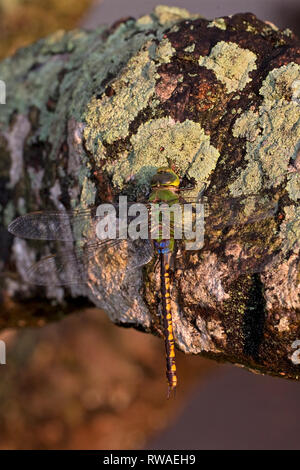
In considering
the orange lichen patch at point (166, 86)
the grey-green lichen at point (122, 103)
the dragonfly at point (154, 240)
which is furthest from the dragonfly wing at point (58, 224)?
the orange lichen patch at point (166, 86)

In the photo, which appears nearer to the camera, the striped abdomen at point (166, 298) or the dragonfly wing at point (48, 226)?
the striped abdomen at point (166, 298)

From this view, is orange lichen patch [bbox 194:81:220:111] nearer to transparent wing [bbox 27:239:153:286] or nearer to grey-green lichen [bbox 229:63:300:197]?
grey-green lichen [bbox 229:63:300:197]

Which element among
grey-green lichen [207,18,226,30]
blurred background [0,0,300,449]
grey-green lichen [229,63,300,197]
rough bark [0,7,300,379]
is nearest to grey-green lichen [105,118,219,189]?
rough bark [0,7,300,379]

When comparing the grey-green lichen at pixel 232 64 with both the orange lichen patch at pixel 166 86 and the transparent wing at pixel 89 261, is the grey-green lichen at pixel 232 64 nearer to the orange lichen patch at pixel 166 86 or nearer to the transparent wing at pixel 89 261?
the orange lichen patch at pixel 166 86

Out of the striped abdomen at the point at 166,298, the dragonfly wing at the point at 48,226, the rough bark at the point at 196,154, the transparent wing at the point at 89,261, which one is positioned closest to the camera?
the rough bark at the point at 196,154

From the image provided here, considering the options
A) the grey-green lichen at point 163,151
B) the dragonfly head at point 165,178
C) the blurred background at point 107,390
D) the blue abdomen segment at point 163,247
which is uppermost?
the grey-green lichen at point 163,151

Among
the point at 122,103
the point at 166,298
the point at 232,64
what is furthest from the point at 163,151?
the point at 166,298

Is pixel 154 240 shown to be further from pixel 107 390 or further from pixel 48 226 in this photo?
pixel 107 390
